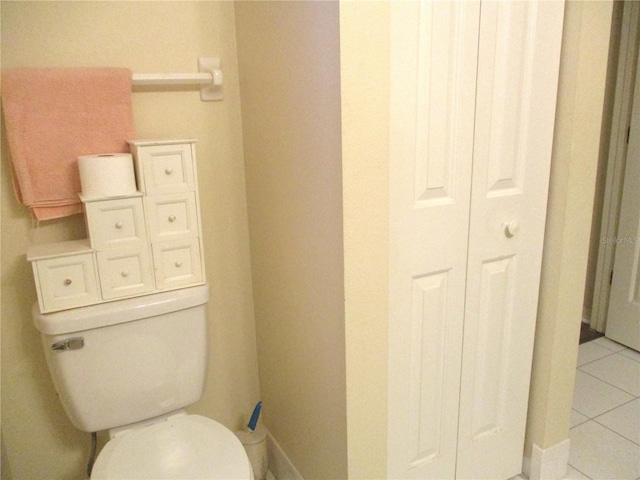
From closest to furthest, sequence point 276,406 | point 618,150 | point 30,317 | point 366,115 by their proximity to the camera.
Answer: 1. point 366,115
2. point 30,317
3. point 276,406
4. point 618,150

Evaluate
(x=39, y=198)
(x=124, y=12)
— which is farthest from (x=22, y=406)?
(x=124, y=12)

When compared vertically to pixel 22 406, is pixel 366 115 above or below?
above

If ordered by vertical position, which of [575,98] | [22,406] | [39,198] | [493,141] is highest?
[575,98]

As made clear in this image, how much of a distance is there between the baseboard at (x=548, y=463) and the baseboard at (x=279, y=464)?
0.76 meters

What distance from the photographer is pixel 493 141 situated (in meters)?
1.26

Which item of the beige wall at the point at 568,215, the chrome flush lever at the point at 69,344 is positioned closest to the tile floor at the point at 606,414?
the beige wall at the point at 568,215

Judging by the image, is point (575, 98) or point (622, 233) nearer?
point (575, 98)

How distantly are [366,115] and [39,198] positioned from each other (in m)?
0.86

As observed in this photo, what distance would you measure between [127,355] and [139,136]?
609 mm

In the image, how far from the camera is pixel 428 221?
1.21 meters

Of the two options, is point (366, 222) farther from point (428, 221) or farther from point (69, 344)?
point (69, 344)

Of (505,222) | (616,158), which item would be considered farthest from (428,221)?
(616,158)

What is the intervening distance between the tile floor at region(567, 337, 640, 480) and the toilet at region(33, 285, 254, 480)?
49.5 inches

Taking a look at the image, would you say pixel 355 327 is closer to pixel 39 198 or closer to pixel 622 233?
pixel 39 198
